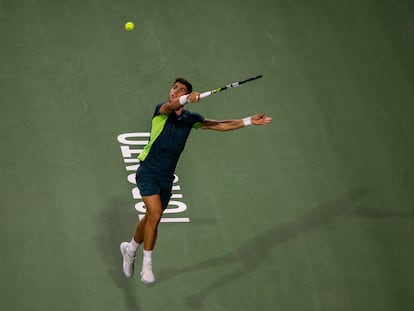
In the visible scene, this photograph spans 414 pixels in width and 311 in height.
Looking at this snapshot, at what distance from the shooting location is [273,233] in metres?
12.2

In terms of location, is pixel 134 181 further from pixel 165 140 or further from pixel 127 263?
pixel 165 140

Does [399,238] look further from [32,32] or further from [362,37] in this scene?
[32,32]

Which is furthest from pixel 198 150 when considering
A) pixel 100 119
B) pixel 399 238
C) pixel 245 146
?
pixel 399 238

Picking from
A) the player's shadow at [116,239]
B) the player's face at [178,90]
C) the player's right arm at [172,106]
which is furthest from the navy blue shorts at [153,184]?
the player's shadow at [116,239]

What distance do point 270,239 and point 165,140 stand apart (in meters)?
2.74

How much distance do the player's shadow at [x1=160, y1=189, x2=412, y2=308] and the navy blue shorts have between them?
1.48 m

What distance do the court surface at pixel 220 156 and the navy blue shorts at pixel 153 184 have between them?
1.46 metres

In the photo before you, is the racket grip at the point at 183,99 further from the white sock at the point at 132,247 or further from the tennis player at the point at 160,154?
the white sock at the point at 132,247

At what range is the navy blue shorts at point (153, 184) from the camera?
10195mm

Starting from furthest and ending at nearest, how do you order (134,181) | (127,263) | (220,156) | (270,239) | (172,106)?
(220,156)
(134,181)
(270,239)
(127,263)
(172,106)

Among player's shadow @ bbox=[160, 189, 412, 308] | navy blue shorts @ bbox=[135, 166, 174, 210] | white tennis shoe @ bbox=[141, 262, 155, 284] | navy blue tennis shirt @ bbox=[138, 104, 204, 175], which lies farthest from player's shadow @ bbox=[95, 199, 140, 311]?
navy blue tennis shirt @ bbox=[138, 104, 204, 175]

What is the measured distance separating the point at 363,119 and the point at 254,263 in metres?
3.49

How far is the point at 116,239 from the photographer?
1160 centimetres

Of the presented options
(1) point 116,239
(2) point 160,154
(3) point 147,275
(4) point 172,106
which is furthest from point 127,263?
(4) point 172,106
